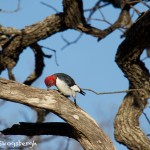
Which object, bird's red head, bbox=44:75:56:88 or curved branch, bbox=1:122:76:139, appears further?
bird's red head, bbox=44:75:56:88

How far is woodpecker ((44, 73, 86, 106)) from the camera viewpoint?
2.84 meters

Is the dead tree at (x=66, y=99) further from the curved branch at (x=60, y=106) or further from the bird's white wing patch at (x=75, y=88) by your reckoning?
the bird's white wing patch at (x=75, y=88)

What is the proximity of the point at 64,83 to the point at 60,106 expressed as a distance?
27cm

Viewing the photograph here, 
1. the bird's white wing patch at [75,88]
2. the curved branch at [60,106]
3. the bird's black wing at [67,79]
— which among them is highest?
the bird's black wing at [67,79]

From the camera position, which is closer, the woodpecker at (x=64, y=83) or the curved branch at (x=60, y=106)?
the curved branch at (x=60, y=106)

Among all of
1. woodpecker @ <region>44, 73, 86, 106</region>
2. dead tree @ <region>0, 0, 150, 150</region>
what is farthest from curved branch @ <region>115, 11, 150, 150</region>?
woodpecker @ <region>44, 73, 86, 106</region>

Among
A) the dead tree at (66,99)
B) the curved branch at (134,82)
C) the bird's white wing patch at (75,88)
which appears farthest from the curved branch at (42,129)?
the curved branch at (134,82)

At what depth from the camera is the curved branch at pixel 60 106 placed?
2.62 meters

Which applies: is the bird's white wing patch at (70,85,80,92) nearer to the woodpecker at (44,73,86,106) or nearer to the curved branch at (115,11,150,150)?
the woodpecker at (44,73,86,106)

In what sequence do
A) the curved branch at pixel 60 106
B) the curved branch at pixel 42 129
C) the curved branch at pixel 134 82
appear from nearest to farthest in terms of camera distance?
the curved branch at pixel 60 106
the curved branch at pixel 42 129
the curved branch at pixel 134 82

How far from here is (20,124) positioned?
9.10 feet

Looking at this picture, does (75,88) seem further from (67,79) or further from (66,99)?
(66,99)

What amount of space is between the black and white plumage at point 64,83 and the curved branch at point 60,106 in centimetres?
18

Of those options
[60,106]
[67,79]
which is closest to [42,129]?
[60,106]
